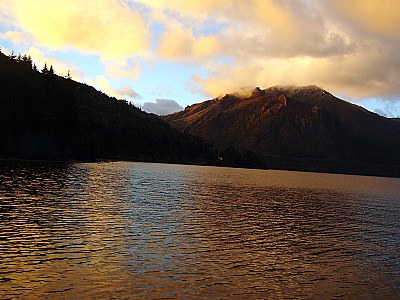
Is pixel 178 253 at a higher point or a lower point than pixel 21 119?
lower

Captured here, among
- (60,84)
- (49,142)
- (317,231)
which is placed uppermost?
(60,84)

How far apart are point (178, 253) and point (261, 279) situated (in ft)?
26.4

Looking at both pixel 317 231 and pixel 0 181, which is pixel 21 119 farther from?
pixel 317 231

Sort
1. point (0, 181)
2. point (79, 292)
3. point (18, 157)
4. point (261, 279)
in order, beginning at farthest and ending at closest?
point (18, 157), point (0, 181), point (261, 279), point (79, 292)

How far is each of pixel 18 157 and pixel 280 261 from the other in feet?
495

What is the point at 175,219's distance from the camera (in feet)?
160

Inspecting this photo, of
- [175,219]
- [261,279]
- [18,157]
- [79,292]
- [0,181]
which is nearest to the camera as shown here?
[79,292]

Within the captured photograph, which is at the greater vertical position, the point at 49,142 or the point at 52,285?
the point at 49,142

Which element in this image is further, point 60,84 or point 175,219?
point 60,84

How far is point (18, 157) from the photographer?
158125 millimetres

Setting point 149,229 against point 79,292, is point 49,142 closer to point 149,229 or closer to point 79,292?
point 149,229

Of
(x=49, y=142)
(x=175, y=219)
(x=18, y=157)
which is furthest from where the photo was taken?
(x=49, y=142)

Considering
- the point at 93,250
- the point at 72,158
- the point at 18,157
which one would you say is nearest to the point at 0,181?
the point at 93,250

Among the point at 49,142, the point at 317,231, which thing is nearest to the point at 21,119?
the point at 49,142
